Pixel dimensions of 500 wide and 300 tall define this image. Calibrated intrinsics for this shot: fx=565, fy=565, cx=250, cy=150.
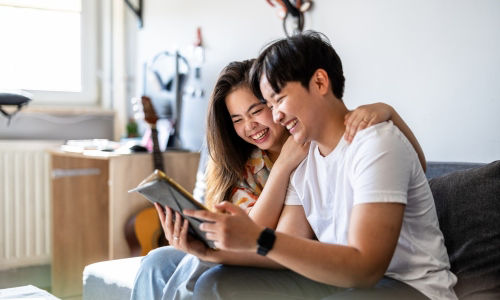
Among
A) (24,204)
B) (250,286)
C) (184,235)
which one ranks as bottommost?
(24,204)

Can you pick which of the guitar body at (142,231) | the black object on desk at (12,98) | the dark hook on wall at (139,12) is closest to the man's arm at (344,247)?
the black object on desk at (12,98)

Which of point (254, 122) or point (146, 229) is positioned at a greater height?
point (254, 122)

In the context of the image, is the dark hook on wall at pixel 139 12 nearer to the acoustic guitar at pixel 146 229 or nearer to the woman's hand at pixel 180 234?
the acoustic guitar at pixel 146 229

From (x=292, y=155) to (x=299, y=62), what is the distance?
30 cm

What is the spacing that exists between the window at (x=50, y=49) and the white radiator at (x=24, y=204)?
0.37 m

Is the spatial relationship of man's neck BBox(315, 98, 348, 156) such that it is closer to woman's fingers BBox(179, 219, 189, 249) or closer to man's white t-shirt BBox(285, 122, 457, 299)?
man's white t-shirt BBox(285, 122, 457, 299)

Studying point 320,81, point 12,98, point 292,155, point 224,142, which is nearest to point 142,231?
point 12,98

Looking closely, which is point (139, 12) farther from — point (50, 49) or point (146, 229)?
point (146, 229)

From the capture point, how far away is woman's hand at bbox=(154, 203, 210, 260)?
1.13 meters

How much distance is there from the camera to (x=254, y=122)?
150 centimetres

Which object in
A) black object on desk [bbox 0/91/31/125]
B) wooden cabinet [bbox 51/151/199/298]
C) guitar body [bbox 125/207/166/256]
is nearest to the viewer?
black object on desk [bbox 0/91/31/125]

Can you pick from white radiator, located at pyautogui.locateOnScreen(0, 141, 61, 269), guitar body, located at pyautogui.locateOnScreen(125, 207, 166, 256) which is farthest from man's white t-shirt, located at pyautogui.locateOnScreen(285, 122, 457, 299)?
white radiator, located at pyautogui.locateOnScreen(0, 141, 61, 269)

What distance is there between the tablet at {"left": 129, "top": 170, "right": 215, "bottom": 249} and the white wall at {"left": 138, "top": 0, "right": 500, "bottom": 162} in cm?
87

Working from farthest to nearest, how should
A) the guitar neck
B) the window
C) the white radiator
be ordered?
1. the window
2. the white radiator
3. the guitar neck
